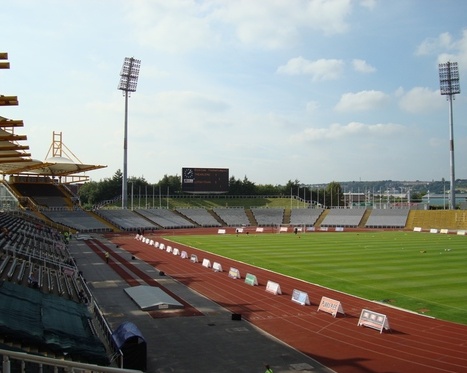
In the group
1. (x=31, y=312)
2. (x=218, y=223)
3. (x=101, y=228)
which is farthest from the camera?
(x=218, y=223)

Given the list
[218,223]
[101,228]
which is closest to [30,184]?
[101,228]

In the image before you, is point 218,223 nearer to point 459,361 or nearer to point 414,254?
point 414,254

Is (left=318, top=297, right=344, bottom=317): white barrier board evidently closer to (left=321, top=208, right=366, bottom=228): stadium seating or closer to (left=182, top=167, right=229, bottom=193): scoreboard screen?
(left=321, top=208, right=366, bottom=228): stadium seating

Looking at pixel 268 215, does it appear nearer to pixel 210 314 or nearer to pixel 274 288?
pixel 274 288

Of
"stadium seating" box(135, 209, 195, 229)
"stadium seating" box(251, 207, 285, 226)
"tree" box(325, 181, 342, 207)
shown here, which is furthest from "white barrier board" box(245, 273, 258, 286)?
"tree" box(325, 181, 342, 207)

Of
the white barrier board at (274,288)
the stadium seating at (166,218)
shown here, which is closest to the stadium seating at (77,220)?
the stadium seating at (166,218)

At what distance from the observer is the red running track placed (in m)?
16.5

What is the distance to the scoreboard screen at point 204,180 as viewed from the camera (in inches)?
3873

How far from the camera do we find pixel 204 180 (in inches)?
3917

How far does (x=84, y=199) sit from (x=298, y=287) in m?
105

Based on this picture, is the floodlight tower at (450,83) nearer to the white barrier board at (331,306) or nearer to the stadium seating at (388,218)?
the stadium seating at (388,218)

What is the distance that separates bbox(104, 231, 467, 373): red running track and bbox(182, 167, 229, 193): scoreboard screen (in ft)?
218

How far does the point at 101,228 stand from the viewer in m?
76.8

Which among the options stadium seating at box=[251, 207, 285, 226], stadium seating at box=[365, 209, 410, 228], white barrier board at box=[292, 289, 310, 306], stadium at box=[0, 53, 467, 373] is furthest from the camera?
stadium seating at box=[251, 207, 285, 226]
